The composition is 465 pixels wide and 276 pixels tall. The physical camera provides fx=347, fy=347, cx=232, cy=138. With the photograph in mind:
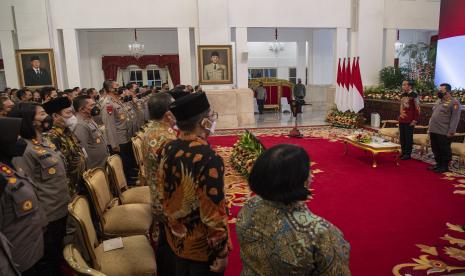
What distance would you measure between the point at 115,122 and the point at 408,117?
5.17 m

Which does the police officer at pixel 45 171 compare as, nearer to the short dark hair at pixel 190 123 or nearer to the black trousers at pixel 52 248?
the black trousers at pixel 52 248

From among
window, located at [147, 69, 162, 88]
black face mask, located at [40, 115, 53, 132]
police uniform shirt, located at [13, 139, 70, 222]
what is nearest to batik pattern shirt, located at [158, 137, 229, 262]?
police uniform shirt, located at [13, 139, 70, 222]

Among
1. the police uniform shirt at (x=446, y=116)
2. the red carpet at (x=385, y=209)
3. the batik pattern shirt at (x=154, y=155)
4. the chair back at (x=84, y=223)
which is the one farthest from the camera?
the police uniform shirt at (x=446, y=116)

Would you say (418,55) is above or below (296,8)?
below

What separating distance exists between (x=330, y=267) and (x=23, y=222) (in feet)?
5.77

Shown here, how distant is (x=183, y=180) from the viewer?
69.1 inches

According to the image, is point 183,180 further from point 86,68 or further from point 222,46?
point 86,68

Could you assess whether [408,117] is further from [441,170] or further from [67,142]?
[67,142]

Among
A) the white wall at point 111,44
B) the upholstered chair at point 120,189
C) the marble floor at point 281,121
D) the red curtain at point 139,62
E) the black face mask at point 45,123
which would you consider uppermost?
the white wall at point 111,44

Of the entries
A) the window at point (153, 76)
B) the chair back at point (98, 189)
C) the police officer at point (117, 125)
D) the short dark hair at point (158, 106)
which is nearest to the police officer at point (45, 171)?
the chair back at point (98, 189)

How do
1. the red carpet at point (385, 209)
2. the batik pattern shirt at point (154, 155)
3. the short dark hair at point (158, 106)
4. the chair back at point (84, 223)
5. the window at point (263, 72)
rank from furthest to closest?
the window at point (263, 72) < the red carpet at point (385, 209) < the short dark hair at point (158, 106) < the batik pattern shirt at point (154, 155) < the chair back at point (84, 223)

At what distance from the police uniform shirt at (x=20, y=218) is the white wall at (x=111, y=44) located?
13373 mm

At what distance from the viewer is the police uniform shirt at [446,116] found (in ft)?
17.7

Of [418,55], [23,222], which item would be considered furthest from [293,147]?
[418,55]
